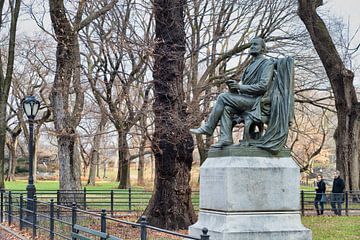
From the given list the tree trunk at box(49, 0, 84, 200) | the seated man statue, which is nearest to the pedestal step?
the seated man statue

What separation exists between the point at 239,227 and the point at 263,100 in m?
2.41

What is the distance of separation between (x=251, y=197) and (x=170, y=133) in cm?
950

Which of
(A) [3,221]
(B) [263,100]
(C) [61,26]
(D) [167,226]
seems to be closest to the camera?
(B) [263,100]

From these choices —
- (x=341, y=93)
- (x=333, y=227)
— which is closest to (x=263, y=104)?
(x=333, y=227)

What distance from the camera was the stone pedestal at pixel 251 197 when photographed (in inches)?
418

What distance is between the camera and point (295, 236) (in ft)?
35.8

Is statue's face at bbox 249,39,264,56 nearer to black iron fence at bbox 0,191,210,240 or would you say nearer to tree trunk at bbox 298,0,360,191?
black iron fence at bbox 0,191,210,240

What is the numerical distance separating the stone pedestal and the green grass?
582 centimetres

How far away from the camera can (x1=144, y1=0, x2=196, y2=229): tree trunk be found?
19875 mm

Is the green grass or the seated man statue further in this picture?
the green grass

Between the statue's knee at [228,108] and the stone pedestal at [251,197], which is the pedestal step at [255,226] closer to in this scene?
the stone pedestal at [251,197]

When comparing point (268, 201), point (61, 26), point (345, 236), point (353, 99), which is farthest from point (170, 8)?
point (353, 99)

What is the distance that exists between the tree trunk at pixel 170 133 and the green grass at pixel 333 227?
13.7ft

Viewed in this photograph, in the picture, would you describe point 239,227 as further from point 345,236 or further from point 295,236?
point 345,236
